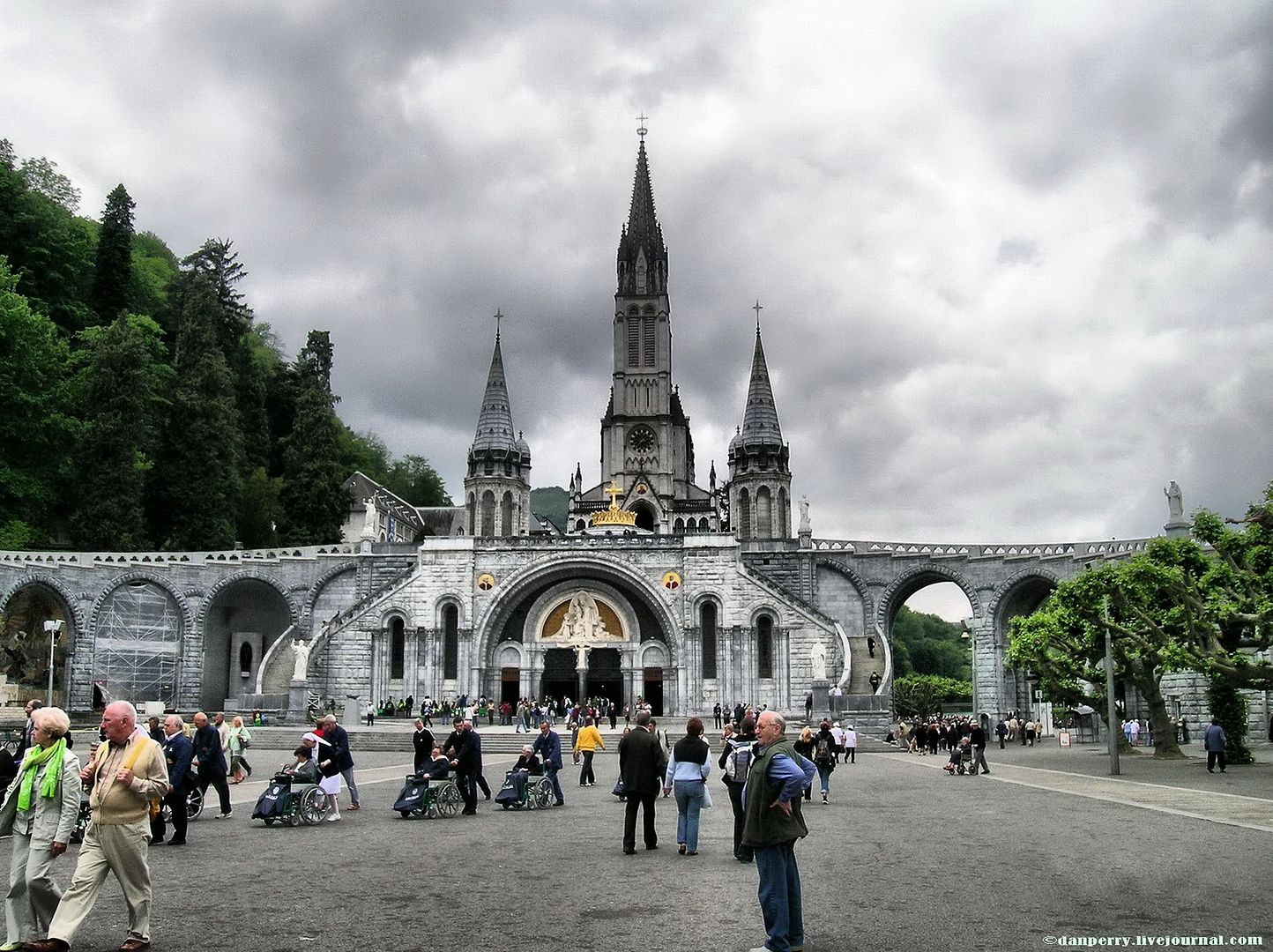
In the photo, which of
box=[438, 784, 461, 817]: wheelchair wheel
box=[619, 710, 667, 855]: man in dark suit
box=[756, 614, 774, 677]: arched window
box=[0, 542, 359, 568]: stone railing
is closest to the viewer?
box=[619, 710, 667, 855]: man in dark suit

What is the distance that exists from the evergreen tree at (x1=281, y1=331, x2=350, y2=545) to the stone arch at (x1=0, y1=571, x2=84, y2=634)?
12947 millimetres

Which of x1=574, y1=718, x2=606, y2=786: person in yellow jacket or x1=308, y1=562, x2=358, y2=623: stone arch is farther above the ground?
x1=308, y1=562, x2=358, y2=623: stone arch

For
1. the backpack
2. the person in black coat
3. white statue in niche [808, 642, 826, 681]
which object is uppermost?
white statue in niche [808, 642, 826, 681]

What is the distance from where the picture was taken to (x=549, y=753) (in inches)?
764

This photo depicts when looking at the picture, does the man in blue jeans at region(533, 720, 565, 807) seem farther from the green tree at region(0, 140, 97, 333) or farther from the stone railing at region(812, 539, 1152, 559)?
the green tree at region(0, 140, 97, 333)

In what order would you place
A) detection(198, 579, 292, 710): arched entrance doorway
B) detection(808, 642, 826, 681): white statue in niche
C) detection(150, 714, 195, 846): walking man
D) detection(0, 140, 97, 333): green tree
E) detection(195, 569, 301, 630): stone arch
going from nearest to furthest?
detection(150, 714, 195, 846): walking man
detection(808, 642, 826, 681): white statue in niche
detection(195, 569, 301, 630): stone arch
detection(198, 579, 292, 710): arched entrance doorway
detection(0, 140, 97, 333): green tree

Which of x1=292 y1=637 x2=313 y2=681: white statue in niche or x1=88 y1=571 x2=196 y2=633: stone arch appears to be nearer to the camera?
x1=292 y1=637 x2=313 y2=681: white statue in niche

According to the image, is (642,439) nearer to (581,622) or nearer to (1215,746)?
(581,622)

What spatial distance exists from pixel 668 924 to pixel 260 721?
36.3 m

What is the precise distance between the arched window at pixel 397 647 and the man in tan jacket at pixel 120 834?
39.2 meters

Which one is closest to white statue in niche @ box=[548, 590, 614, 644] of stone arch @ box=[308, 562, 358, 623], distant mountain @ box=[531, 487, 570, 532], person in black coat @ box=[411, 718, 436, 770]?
stone arch @ box=[308, 562, 358, 623]

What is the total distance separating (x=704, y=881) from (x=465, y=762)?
273 inches

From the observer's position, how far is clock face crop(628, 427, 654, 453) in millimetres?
86625

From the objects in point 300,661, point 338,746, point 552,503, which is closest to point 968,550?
point 300,661
